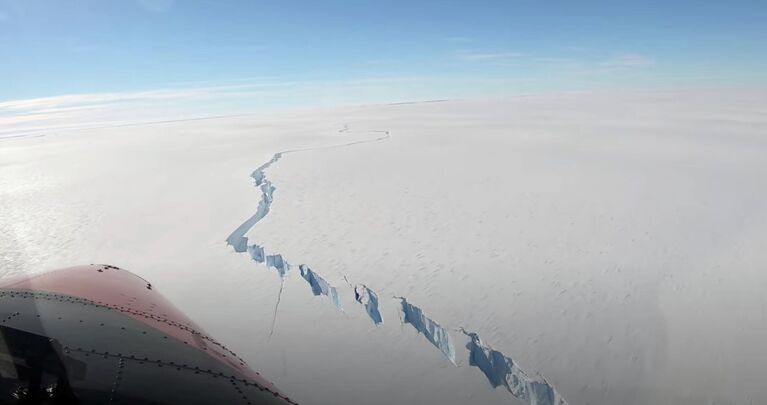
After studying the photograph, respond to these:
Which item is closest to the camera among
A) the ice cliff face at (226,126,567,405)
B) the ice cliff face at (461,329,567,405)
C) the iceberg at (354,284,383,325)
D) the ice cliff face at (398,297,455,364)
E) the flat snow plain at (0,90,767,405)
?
the ice cliff face at (461,329,567,405)

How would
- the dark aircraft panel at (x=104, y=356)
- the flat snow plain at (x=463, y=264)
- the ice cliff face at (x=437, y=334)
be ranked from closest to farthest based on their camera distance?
1. the dark aircraft panel at (x=104, y=356)
2. the ice cliff face at (x=437, y=334)
3. the flat snow plain at (x=463, y=264)

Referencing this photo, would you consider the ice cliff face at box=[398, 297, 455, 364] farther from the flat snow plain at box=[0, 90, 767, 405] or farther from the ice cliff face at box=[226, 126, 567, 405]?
the flat snow plain at box=[0, 90, 767, 405]

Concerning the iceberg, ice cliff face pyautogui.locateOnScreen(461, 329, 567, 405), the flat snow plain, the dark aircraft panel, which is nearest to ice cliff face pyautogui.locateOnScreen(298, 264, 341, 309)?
the flat snow plain

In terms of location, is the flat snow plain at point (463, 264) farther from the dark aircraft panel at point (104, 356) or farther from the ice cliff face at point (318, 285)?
the dark aircraft panel at point (104, 356)

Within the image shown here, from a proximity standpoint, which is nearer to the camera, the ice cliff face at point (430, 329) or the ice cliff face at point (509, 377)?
the ice cliff face at point (509, 377)

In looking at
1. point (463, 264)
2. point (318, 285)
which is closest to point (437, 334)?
point (463, 264)

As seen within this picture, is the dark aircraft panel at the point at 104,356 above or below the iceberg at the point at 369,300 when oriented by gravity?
above

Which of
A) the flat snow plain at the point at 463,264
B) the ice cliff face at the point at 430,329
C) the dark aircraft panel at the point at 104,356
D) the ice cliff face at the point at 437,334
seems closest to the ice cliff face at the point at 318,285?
the ice cliff face at the point at 437,334

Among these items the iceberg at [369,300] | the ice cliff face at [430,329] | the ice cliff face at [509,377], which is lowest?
the ice cliff face at [509,377]
